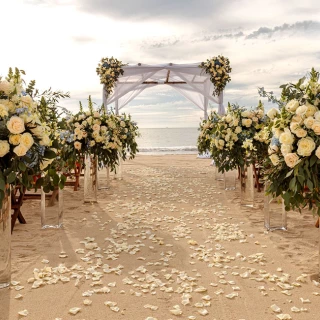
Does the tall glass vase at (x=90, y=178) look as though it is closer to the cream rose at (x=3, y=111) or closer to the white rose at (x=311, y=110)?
the cream rose at (x=3, y=111)

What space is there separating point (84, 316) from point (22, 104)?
1653 millimetres

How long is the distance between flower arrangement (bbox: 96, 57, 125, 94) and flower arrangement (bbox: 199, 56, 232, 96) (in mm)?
2854

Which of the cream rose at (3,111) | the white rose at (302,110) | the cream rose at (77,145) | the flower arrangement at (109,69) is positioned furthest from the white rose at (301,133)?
the flower arrangement at (109,69)

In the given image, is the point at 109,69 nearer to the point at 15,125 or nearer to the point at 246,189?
the point at 246,189

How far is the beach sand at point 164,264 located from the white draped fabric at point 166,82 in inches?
294

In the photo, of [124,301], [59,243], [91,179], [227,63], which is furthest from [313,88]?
[227,63]

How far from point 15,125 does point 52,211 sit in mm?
3650

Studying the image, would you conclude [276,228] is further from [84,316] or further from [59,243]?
[84,316]

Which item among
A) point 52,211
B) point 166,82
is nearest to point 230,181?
point 52,211

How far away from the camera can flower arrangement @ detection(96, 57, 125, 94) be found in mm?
12392

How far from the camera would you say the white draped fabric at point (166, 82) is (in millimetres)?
13028

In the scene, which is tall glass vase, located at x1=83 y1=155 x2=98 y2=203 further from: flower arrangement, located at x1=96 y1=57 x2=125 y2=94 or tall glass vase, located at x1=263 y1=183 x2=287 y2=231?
flower arrangement, located at x1=96 y1=57 x2=125 y2=94

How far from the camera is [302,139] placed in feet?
9.52

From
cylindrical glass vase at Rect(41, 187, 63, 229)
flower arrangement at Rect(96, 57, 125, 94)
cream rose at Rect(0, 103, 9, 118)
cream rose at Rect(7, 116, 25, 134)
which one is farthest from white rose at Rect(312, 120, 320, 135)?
flower arrangement at Rect(96, 57, 125, 94)
